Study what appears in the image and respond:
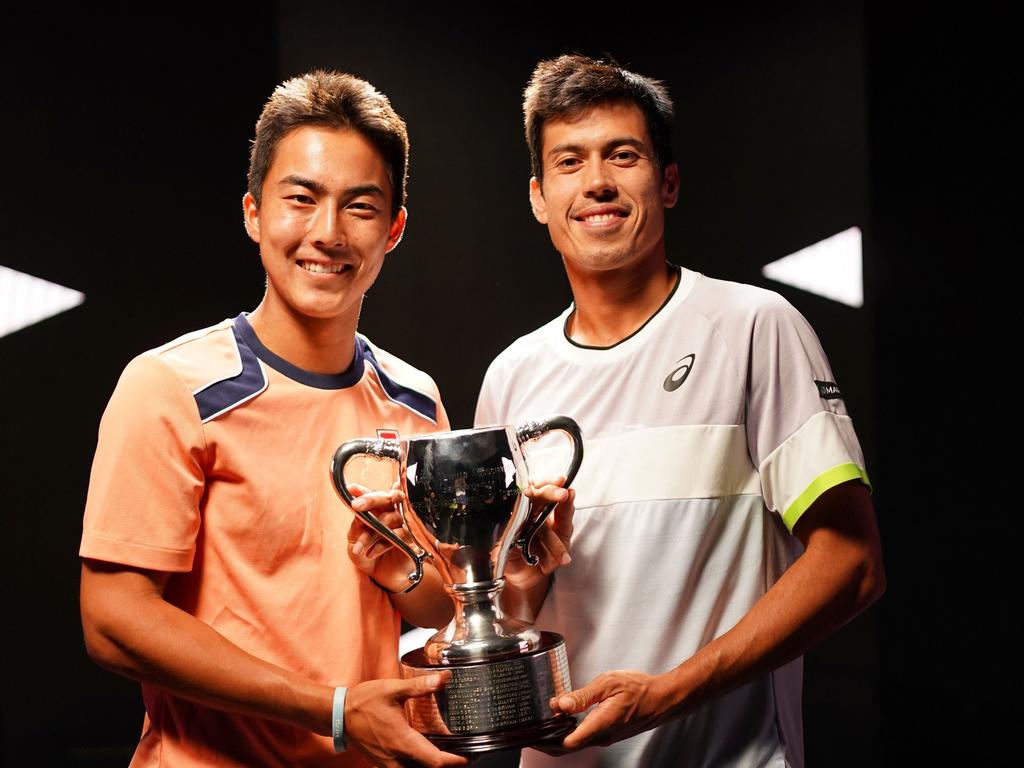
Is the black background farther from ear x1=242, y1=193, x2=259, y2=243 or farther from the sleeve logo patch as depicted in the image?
the sleeve logo patch

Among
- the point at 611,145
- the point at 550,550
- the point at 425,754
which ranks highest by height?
the point at 611,145

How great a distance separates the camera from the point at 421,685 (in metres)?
1.43

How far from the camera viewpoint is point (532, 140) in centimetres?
193

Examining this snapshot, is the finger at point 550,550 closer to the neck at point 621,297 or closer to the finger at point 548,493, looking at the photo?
the finger at point 548,493

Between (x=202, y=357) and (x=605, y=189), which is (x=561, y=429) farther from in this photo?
(x=202, y=357)

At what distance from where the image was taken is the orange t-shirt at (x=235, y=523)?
1.56m

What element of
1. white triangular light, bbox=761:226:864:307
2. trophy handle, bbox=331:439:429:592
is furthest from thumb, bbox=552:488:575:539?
white triangular light, bbox=761:226:864:307

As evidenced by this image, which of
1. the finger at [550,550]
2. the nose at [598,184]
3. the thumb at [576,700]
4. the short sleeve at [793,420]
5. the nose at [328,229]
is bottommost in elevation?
the thumb at [576,700]

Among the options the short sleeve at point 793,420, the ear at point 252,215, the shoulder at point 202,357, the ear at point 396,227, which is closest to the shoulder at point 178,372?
the shoulder at point 202,357

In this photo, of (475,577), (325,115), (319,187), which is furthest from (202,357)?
(475,577)

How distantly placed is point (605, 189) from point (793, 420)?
480mm

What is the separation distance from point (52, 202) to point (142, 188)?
0.22 meters

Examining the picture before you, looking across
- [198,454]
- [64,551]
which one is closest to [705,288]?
[198,454]

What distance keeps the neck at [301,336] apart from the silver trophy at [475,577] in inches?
12.2
